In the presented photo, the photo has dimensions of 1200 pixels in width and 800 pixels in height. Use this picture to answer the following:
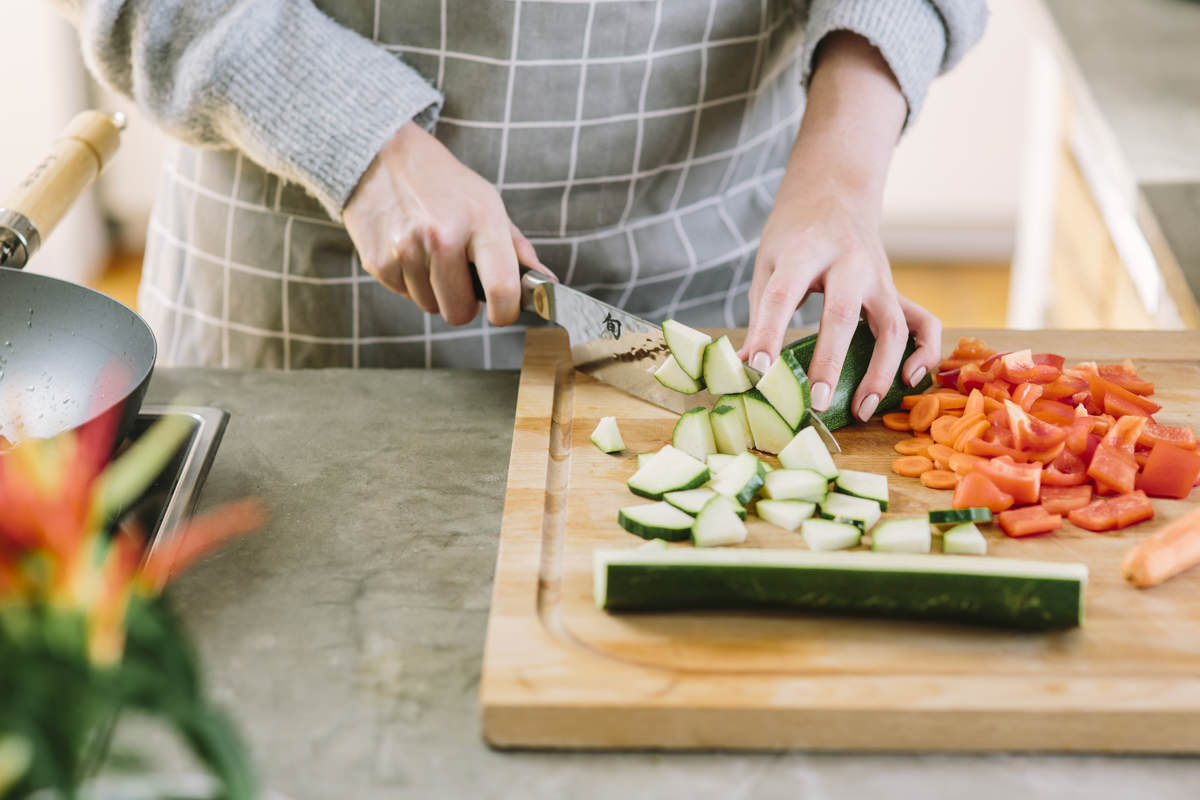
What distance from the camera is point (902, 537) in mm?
1149

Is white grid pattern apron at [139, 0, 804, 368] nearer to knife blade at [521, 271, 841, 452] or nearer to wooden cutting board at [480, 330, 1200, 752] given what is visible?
knife blade at [521, 271, 841, 452]

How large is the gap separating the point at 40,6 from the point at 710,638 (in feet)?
13.1

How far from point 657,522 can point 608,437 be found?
21 cm

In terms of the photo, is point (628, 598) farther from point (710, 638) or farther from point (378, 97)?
point (378, 97)

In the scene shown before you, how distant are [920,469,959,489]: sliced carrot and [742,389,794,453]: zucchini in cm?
17

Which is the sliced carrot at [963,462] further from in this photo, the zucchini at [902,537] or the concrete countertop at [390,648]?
the concrete countertop at [390,648]

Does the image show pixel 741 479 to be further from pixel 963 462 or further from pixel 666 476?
pixel 963 462

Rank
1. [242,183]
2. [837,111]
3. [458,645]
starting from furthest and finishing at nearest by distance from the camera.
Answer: [242,183] < [837,111] < [458,645]

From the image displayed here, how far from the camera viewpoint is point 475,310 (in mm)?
1502

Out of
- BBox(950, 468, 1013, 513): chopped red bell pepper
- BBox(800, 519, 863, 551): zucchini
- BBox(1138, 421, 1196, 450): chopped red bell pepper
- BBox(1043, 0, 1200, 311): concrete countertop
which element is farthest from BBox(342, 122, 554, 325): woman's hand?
BBox(1043, 0, 1200, 311): concrete countertop

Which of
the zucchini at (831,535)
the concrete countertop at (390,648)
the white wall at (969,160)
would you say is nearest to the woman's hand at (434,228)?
the concrete countertop at (390,648)

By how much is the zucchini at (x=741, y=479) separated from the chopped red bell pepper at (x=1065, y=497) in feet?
1.06

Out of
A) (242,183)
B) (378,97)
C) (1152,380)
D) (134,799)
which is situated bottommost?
(134,799)

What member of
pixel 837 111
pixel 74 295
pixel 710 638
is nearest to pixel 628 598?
pixel 710 638
